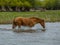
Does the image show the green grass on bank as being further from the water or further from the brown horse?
the water

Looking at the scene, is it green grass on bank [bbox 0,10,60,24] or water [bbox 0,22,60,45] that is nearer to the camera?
water [bbox 0,22,60,45]

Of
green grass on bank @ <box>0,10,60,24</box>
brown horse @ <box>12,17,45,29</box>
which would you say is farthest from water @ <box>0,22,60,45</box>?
green grass on bank @ <box>0,10,60,24</box>

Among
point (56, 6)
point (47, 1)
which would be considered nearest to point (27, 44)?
point (56, 6)

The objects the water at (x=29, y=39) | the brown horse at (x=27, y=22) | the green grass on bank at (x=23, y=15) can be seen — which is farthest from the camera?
the green grass on bank at (x=23, y=15)

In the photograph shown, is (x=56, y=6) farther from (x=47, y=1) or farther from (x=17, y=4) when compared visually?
(x=17, y=4)

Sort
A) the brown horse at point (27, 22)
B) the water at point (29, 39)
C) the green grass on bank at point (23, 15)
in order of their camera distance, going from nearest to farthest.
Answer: the water at point (29, 39) < the brown horse at point (27, 22) < the green grass on bank at point (23, 15)

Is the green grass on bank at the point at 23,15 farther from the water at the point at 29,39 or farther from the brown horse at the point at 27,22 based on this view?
the water at the point at 29,39

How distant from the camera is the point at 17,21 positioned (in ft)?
64.4

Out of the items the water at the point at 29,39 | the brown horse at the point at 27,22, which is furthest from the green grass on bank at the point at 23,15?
the water at the point at 29,39

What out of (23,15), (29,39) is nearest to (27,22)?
(29,39)

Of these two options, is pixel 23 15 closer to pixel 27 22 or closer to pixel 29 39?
pixel 27 22

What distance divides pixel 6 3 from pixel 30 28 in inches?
1681

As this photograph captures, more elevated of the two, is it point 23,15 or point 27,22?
point 27,22

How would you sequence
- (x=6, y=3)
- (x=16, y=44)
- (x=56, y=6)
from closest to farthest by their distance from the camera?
(x=16, y=44)
(x=6, y=3)
(x=56, y=6)
